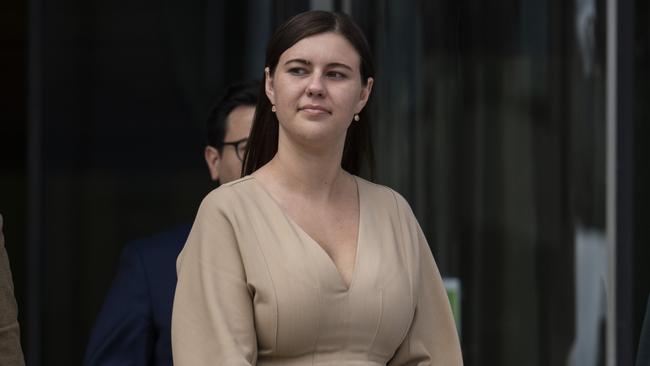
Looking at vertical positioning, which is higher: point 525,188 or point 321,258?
point 321,258

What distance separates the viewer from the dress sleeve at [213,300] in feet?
11.0

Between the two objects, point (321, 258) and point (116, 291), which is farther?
point (116, 291)

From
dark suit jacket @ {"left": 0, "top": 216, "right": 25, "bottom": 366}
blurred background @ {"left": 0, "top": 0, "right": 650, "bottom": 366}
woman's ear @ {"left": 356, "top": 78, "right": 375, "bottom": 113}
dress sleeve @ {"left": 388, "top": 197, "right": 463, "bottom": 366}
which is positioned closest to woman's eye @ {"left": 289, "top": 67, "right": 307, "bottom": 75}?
woman's ear @ {"left": 356, "top": 78, "right": 375, "bottom": 113}

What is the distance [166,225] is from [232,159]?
2860 mm

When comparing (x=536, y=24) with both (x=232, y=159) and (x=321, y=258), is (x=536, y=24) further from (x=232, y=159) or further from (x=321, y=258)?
(x=321, y=258)

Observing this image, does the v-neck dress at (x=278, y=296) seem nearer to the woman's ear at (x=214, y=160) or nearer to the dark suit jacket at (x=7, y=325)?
the dark suit jacket at (x=7, y=325)

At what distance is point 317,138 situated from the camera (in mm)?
3508

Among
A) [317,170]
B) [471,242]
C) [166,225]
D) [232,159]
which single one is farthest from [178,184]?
[317,170]

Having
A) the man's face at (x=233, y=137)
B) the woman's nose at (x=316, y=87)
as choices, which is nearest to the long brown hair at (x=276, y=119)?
the woman's nose at (x=316, y=87)

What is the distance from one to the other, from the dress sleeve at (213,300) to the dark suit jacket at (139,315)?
4.68 ft

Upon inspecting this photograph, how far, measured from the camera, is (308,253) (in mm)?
3443

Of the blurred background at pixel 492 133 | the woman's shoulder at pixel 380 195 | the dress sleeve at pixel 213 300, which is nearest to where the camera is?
the dress sleeve at pixel 213 300

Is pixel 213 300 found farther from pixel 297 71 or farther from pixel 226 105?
pixel 226 105

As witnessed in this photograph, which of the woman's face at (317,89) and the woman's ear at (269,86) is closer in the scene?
the woman's face at (317,89)
